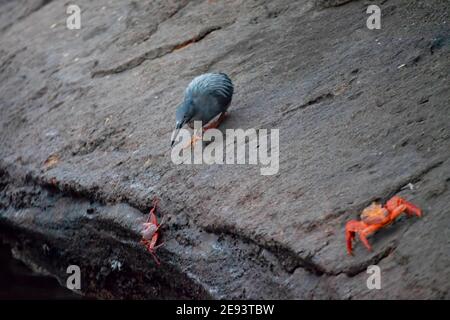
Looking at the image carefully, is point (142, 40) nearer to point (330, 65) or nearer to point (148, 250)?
point (330, 65)

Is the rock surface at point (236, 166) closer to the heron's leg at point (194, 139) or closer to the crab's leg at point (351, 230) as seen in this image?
the crab's leg at point (351, 230)

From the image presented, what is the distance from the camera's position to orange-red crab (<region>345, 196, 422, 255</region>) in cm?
350

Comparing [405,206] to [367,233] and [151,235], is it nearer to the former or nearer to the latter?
[367,233]

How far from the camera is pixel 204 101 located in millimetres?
4672

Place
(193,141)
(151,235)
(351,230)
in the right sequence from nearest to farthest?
(351,230), (151,235), (193,141)

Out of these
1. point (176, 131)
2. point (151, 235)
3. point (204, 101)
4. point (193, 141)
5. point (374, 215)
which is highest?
point (204, 101)

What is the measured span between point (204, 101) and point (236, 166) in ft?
1.70

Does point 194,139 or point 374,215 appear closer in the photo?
point 374,215

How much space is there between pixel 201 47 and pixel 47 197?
1.78m

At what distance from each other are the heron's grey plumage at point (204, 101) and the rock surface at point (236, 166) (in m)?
0.23

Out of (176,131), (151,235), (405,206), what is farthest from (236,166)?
(405,206)

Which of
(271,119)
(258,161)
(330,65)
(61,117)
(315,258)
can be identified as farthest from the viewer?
(61,117)

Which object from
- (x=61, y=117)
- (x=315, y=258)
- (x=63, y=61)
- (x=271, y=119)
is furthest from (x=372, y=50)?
(x=63, y=61)
